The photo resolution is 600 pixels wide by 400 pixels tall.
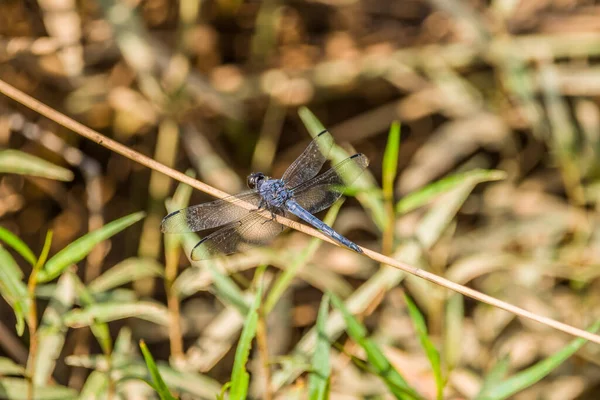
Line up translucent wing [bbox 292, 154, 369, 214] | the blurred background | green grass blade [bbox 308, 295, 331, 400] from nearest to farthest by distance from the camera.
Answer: green grass blade [bbox 308, 295, 331, 400] → translucent wing [bbox 292, 154, 369, 214] → the blurred background

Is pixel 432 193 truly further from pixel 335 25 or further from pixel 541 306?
pixel 335 25

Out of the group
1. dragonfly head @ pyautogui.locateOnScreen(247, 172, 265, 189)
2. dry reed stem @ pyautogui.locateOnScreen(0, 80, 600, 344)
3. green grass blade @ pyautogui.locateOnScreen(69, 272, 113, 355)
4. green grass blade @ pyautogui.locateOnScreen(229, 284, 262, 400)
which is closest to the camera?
dry reed stem @ pyautogui.locateOnScreen(0, 80, 600, 344)

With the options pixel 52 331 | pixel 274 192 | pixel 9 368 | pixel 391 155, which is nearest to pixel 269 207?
pixel 274 192

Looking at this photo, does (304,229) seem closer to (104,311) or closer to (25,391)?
(104,311)

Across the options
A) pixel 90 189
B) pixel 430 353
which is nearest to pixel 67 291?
pixel 90 189

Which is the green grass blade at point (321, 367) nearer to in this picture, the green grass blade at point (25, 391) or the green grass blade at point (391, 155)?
the green grass blade at point (391, 155)

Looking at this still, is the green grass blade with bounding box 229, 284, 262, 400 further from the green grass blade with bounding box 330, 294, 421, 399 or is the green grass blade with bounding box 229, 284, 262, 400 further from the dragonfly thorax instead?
the dragonfly thorax

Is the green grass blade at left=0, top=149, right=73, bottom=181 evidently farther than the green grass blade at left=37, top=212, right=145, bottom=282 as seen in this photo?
Yes

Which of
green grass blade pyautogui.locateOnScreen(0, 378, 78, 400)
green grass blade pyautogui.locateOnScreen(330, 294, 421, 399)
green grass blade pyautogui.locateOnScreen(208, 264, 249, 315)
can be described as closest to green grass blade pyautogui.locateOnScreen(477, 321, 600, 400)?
green grass blade pyautogui.locateOnScreen(330, 294, 421, 399)
